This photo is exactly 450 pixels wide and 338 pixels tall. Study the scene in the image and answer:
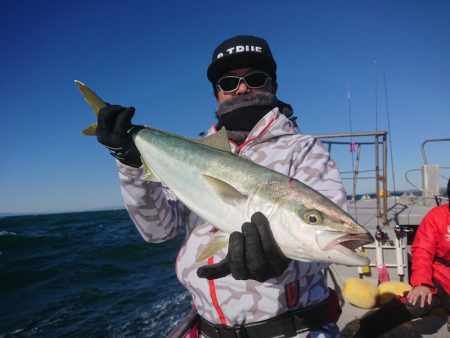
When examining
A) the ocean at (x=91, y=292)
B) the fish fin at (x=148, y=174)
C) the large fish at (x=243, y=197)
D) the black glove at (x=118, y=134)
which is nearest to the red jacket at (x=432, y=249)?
the large fish at (x=243, y=197)

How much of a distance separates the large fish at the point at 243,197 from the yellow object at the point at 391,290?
479 centimetres

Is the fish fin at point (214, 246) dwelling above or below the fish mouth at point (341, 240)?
below

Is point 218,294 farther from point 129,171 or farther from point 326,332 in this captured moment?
point 129,171

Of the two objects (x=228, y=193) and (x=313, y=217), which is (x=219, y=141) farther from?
(x=313, y=217)

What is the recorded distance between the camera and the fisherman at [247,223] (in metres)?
1.86

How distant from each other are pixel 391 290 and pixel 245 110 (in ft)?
15.8

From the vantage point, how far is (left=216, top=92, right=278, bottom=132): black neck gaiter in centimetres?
291

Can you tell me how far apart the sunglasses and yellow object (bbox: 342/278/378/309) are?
4448mm

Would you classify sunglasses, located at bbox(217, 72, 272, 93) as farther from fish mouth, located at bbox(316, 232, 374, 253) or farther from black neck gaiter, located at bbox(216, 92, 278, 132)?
fish mouth, located at bbox(316, 232, 374, 253)

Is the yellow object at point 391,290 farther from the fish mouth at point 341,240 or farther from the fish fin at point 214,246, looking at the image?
the fish fin at point 214,246

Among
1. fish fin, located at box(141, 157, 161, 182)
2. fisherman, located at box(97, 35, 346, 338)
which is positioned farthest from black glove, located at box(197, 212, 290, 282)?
fish fin, located at box(141, 157, 161, 182)

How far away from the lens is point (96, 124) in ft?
9.26

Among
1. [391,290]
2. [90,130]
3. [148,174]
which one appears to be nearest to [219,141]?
[148,174]

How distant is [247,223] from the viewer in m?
1.83
